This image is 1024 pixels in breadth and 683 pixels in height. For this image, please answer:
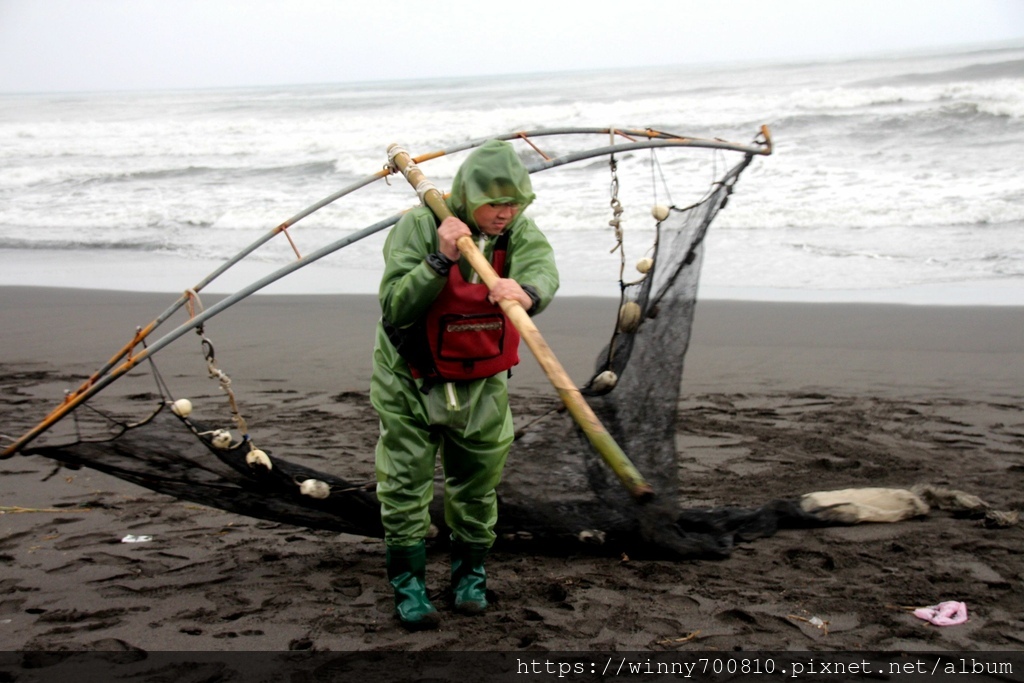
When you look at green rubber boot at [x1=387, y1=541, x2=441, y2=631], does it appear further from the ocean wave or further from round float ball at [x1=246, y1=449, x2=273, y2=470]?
the ocean wave

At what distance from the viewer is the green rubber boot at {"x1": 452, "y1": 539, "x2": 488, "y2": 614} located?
3.32 meters

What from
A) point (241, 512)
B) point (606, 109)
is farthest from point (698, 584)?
point (606, 109)

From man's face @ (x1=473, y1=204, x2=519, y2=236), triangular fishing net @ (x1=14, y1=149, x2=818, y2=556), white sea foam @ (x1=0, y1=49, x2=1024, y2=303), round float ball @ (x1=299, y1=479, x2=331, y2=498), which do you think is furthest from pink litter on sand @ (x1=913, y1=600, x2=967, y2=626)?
white sea foam @ (x1=0, y1=49, x2=1024, y2=303)

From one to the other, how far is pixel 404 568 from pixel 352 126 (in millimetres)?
24463

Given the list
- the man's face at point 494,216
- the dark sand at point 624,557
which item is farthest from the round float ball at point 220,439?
the man's face at point 494,216

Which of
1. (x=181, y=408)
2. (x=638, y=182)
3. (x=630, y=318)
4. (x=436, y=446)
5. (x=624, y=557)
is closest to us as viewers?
(x=436, y=446)

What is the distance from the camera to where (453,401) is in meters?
3.14

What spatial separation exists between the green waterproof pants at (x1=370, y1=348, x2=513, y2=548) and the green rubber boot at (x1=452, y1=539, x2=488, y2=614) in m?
0.03

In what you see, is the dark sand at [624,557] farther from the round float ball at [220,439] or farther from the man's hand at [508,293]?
the man's hand at [508,293]

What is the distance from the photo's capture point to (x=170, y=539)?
410cm

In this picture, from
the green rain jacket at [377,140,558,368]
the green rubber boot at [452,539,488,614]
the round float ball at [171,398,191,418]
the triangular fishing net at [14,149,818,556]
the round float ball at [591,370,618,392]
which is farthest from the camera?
the round float ball at [591,370,618,392]

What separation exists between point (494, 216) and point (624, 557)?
155 cm

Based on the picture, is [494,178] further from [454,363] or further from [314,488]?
[314,488]

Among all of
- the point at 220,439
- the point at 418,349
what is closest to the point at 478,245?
the point at 418,349
